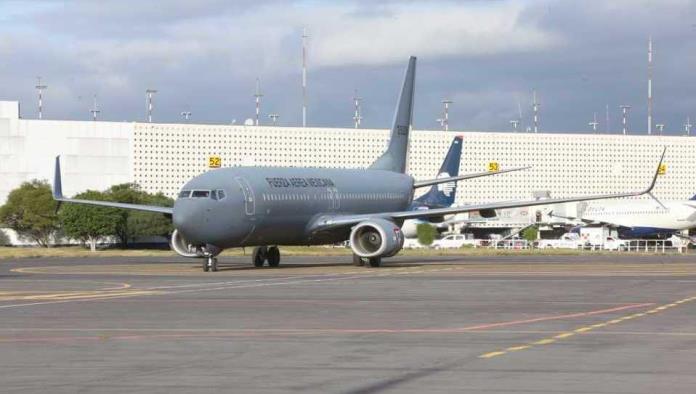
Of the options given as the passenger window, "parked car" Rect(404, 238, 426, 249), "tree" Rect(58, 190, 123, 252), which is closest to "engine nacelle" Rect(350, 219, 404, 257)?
the passenger window

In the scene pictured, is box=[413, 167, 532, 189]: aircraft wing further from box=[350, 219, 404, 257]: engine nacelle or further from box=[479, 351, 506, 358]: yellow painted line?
box=[479, 351, 506, 358]: yellow painted line

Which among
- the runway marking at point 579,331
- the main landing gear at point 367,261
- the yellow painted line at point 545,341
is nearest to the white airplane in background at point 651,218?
the main landing gear at point 367,261

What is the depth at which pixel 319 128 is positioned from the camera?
19238 cm

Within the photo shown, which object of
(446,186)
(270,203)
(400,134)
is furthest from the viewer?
(446,186)

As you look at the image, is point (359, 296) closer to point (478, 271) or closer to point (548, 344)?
point (548, 344)

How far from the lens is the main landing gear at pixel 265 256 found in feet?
180

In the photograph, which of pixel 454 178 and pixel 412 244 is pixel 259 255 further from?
pixel 412 244

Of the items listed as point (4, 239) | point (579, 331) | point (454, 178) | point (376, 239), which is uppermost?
point (454, 178)

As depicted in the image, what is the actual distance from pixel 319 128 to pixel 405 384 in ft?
585

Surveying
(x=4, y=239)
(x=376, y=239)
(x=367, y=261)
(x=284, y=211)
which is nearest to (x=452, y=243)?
(x=4, y=239)

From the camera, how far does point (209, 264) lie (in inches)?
1911

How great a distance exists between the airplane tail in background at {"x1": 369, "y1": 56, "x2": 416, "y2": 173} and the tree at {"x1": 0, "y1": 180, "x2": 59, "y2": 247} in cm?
8297

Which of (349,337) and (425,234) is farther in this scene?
(425,234)

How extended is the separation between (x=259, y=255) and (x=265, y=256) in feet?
1.29
